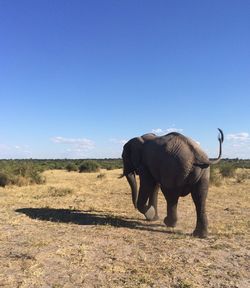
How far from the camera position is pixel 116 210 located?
51.4ft

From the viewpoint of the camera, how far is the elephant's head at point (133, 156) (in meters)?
13.8

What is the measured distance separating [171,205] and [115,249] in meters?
3.02

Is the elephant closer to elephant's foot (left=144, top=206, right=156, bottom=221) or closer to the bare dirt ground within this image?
elephant's foot (left=144, top=206, right=156, bottom=221)

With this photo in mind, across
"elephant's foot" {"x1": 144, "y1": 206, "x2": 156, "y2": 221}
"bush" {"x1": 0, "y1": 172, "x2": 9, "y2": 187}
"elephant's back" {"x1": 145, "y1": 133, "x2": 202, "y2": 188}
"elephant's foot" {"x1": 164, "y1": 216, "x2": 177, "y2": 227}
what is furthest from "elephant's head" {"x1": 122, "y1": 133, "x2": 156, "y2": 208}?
"bush" {"x1": 0, "y1": 172, "x2": 9, "y2": 187}

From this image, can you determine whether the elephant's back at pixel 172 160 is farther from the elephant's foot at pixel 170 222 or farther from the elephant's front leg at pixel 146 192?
the elephant's foot at pixel 170 222

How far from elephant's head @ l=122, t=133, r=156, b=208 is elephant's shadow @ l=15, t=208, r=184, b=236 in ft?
4.43

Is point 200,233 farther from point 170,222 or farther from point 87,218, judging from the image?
point 87,218

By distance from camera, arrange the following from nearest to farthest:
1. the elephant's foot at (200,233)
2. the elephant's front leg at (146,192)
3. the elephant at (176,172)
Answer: the elephant's foot at (200,233) → the elephant at (176,172) → the elephant's front leg at (146,192)

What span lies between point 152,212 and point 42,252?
5.14 m

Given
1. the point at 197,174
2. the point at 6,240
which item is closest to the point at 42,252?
the point at 6,240

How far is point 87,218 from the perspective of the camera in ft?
44.1

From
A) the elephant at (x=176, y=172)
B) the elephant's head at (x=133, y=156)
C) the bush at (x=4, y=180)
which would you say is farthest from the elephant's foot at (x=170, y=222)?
the bush at (x=4, y=180)

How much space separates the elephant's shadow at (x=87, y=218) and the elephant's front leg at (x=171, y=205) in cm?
26

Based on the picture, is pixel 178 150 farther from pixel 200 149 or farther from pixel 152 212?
pixel 152 212
